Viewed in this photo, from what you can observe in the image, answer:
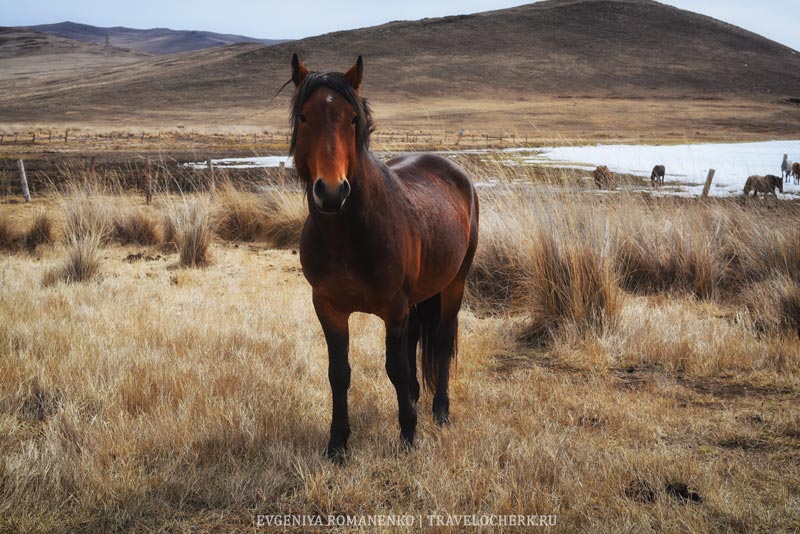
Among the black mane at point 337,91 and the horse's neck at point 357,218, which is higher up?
the black mane at point 337,91

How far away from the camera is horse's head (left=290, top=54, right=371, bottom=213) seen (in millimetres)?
2373

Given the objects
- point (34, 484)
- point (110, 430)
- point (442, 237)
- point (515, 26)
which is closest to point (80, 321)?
point (110, 430)

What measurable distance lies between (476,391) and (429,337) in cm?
57

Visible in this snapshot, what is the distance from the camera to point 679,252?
691 centimetres

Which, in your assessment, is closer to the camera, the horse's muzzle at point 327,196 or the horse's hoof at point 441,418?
the horse's muzzle at point 327,196

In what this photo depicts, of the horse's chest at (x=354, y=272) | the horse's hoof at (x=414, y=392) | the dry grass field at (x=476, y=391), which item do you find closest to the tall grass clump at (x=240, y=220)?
the dry grass field at (x=476, y=391)

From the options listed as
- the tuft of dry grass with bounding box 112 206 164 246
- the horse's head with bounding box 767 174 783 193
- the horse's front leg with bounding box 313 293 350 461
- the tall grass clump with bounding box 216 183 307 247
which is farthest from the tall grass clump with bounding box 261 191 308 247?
the horse's head with bounding box 767 174 783 193

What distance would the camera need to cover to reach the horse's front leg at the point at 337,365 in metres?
3.13

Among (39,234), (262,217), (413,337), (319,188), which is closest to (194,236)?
(262,217)

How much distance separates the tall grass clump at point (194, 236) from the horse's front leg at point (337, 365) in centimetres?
583

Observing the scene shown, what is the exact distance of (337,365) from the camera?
10.6 ft

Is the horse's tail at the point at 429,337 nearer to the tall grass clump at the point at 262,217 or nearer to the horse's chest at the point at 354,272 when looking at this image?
the horse's chest at the point at 354,272

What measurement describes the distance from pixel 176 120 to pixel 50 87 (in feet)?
146

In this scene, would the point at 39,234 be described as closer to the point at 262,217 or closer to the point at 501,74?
the point at 262,217
